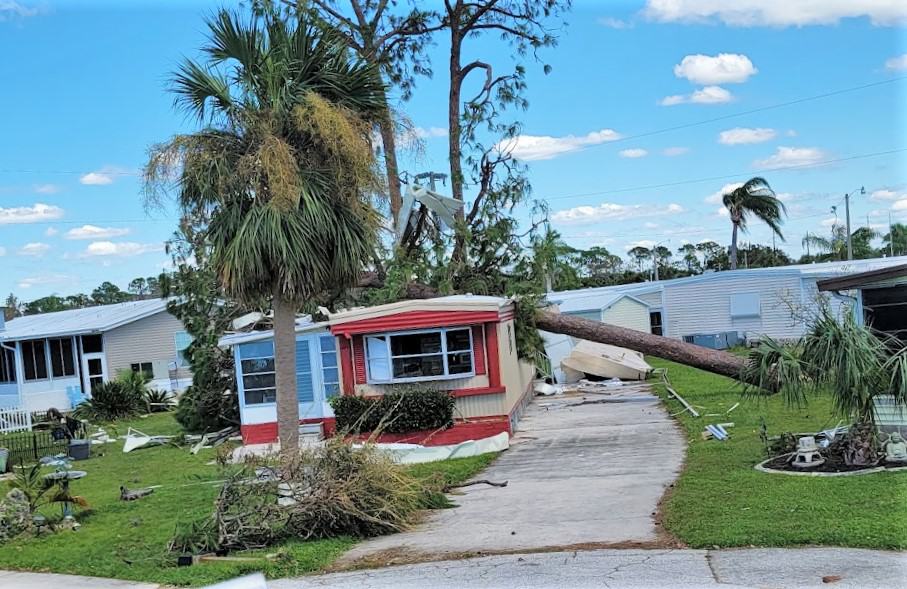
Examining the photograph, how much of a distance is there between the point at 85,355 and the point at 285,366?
2422 centimetres

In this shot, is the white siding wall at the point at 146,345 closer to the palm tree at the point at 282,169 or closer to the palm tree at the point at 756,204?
the palm tree at the point at 282,169

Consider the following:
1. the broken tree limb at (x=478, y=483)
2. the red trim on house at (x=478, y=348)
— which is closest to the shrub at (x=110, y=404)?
the red trim on house at (x=478, y=348)

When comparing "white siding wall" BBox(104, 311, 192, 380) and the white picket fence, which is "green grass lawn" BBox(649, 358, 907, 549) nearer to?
the white picket fence

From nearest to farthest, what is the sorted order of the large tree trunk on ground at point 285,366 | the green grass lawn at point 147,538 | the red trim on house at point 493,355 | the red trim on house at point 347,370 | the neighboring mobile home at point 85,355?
the green grass lawn at point 147,538
the large tree trunk on ground at point 285,366
the red trim on house at point 493,355
the red trim on house at point 347,370
the neighboring mobile home at point 85,355

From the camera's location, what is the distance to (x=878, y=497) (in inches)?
311

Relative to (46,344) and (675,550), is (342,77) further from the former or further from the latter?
(46,344)

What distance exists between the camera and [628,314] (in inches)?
1473

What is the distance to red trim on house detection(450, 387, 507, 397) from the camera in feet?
51.9

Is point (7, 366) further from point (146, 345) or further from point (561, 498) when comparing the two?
point (561, 498)

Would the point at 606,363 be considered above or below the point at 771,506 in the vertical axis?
below

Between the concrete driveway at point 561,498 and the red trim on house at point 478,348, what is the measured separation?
5.12 ft

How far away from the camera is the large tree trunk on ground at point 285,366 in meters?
11.7

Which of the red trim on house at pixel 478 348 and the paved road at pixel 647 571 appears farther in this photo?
the red trim on house at pixel 478 348

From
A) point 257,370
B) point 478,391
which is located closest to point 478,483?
point 478,391
